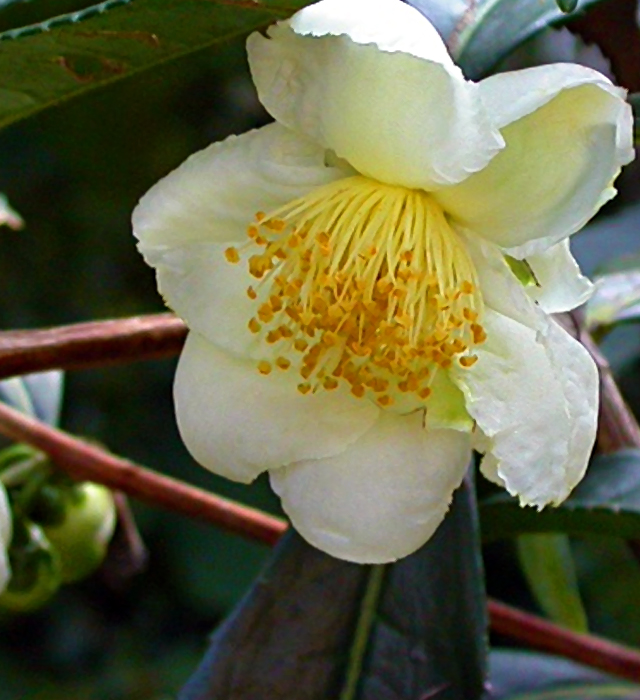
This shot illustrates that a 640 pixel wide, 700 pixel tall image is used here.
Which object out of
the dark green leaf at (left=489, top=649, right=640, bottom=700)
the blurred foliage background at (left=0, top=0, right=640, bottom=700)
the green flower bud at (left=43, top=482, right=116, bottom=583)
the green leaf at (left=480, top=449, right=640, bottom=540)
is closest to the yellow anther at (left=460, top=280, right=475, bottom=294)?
the green leaf at (left=480, top=449, right=640, bottom=540)

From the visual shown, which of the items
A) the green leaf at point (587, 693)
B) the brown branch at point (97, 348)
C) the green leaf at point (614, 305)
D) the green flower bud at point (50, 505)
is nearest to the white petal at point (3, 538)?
the brown branch at point (97, 348)

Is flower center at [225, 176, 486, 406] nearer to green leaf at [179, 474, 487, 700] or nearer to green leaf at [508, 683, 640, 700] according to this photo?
green leaf at [179, 474, 487, 700]

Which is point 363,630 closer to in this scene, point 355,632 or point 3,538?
point 355,632

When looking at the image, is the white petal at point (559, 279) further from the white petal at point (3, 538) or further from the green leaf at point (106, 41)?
the white petal at point (3, 538)

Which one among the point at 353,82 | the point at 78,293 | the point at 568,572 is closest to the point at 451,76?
the point at 353,82

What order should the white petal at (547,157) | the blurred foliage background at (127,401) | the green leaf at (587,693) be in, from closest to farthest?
the white petal at (547,157) < the green leaf at (587,693) < the blurred foliage background at (127,401)

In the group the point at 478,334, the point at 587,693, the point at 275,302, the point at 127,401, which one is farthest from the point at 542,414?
the point at 127,401
